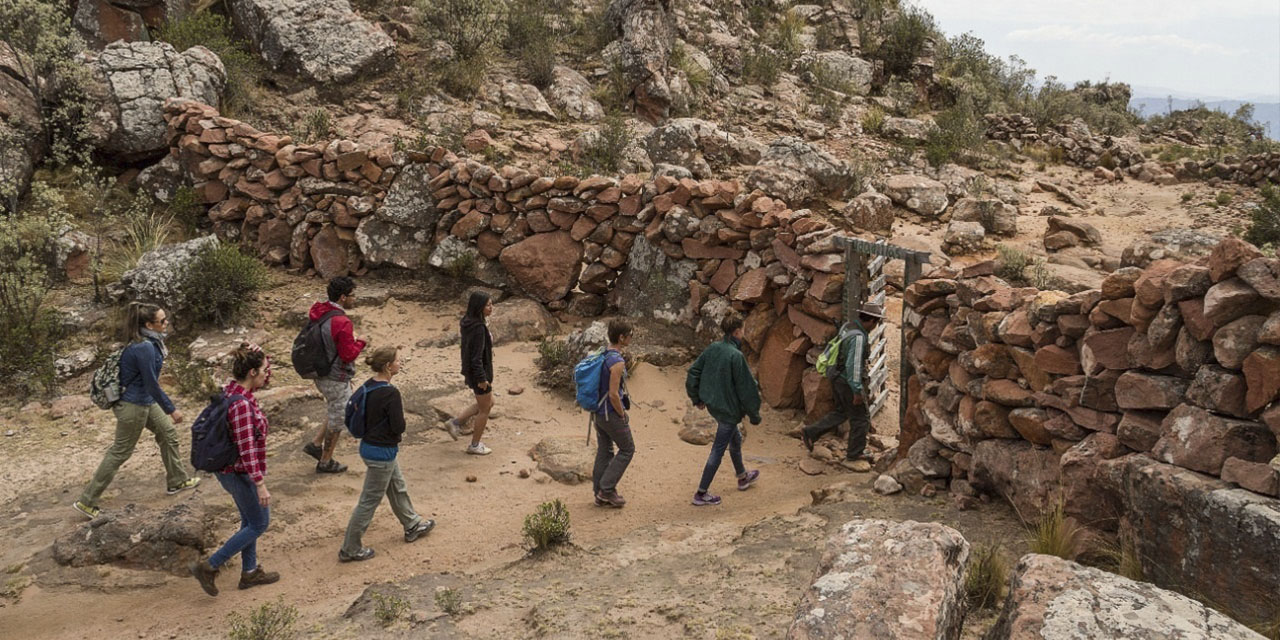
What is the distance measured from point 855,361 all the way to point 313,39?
38.1 ft

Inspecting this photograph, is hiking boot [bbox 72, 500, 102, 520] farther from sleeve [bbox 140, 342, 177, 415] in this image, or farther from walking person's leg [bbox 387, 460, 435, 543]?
walking person's leg [bbox 387, 460, 435, 543]

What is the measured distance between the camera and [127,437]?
608 centimetres

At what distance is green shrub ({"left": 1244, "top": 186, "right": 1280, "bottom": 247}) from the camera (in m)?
11.8

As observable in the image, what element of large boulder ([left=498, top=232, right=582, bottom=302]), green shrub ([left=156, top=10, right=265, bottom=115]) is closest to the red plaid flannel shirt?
large boulder ([left=498, top=232, right=582, bottom=302])

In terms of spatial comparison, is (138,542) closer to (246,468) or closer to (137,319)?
(246,468)

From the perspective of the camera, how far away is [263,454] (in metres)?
5.16

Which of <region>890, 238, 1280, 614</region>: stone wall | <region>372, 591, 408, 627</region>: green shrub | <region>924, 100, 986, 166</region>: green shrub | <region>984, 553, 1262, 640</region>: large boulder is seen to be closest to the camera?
<region>984, 553, 1262, 640</region>: large boulder

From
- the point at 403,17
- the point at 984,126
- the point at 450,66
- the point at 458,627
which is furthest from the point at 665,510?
the point at 984,126

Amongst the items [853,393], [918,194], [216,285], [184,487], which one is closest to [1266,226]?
[918,194]

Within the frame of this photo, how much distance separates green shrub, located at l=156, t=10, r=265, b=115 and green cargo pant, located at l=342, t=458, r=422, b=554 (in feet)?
31.9

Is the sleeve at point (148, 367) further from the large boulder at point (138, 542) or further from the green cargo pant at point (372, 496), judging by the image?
the green cargo pant at point (372, 496)

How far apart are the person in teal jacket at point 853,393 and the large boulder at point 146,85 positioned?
10054 millimetres

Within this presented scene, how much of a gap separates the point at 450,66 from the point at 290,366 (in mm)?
7720

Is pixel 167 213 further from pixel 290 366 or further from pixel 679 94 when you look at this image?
pixel 679 94
